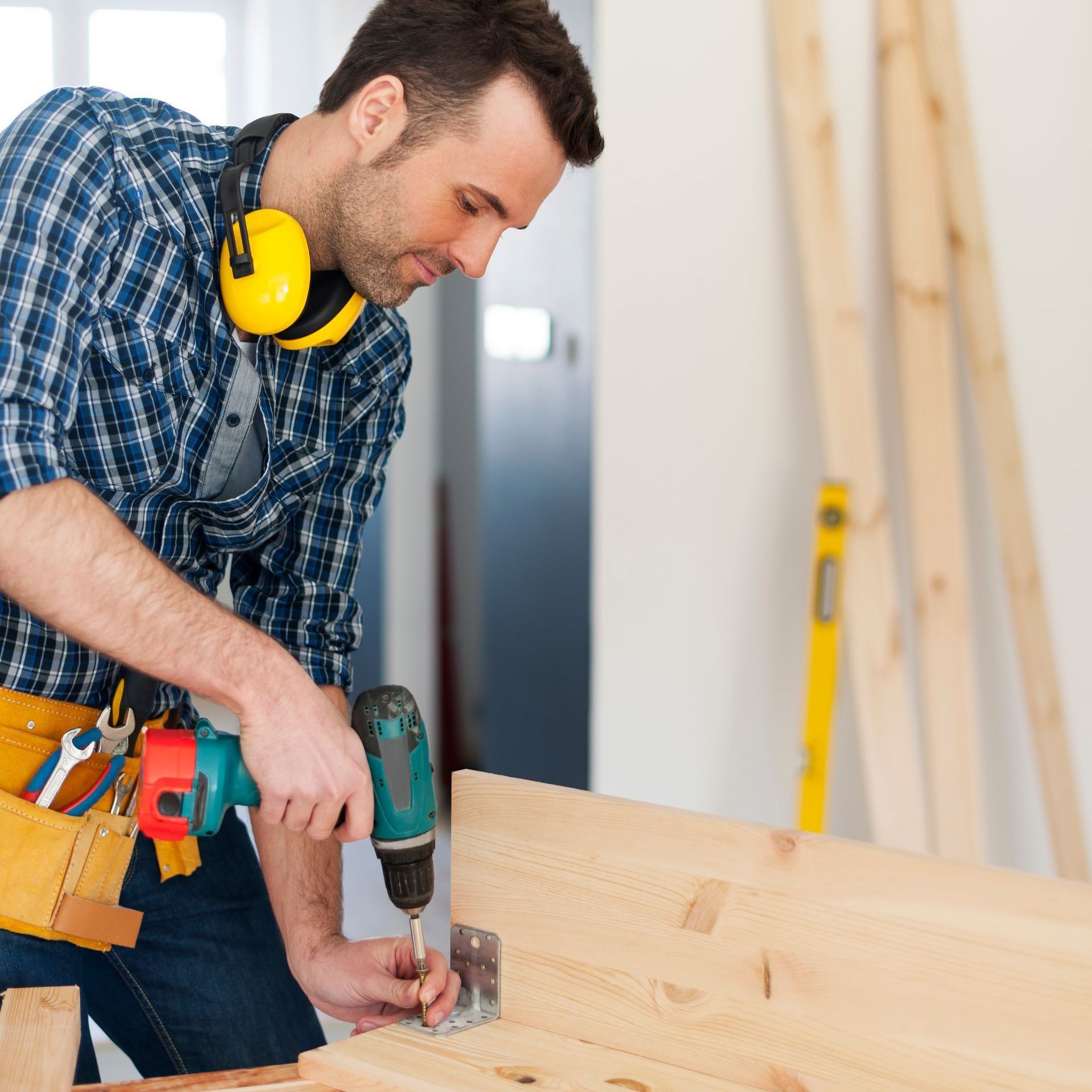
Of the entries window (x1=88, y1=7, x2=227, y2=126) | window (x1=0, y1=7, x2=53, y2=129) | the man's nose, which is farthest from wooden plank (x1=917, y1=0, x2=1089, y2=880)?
window (x1=0, y1=7, x2=53, y2=129)

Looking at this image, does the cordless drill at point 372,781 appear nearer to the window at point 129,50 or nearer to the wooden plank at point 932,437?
the wooden plank at point 932,437

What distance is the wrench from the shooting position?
3.89 ft

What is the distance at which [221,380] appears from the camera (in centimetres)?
124

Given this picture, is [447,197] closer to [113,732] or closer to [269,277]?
Answer: [269,277]

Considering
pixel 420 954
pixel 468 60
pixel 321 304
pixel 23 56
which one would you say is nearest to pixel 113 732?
pixel 420 954

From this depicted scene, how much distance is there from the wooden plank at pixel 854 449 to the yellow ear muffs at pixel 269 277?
1.00m

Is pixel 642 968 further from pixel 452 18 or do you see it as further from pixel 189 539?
pixel 452 18

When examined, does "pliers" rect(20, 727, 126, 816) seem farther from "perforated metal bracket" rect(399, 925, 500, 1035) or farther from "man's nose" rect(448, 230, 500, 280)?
"man's nose" rect(448, 230, 500, 280)

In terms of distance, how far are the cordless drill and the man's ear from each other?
571 millimetres

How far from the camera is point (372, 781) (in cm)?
107

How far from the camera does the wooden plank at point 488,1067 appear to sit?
3.17 ft

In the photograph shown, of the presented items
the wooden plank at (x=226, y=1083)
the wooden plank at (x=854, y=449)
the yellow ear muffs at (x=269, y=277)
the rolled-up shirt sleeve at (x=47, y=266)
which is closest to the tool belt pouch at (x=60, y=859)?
the wooden plank at (x=226, y=1083)

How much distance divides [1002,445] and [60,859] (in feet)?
4.90

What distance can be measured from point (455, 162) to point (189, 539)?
51cm
